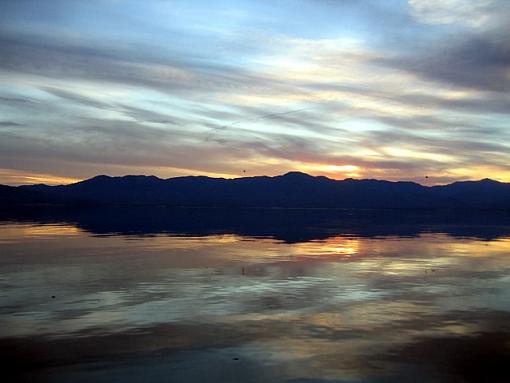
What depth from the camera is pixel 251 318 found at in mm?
19688

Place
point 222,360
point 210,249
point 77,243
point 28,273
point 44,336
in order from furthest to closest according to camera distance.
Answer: point 77,243 < point 210,249 < point 28,273 < point 44,336 < point 222,360

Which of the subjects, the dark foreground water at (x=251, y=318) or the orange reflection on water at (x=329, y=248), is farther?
the orange reflection on water at (x=329, y=248)

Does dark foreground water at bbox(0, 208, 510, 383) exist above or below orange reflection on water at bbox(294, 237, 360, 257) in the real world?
below

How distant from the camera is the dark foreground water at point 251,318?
14219 mm

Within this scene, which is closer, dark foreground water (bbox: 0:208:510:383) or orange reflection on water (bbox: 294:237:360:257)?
dark foreground water (bbox: 0:208:510:383)

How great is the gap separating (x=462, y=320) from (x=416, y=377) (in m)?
7.17

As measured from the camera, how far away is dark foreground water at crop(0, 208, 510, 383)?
1422 cm

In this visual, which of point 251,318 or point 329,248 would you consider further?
point 329,248

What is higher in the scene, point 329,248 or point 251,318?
point 329,248

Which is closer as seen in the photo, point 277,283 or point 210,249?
point 277,283

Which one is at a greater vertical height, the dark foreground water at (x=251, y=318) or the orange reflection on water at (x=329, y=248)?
the orange reflection on water at (x=329, y=248)

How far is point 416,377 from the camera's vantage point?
45.0 ft

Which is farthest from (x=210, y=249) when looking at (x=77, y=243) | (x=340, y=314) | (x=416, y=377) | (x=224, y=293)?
(x=416, y=377)

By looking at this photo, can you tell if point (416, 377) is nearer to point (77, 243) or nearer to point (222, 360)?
point (222, 360)
